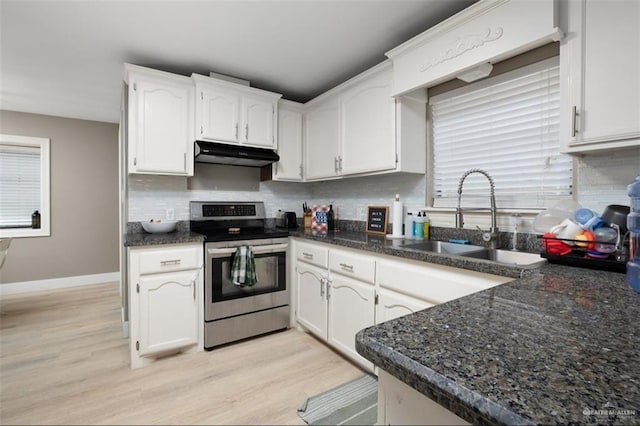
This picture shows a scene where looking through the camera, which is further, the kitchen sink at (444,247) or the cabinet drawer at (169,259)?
the cabinet drawer at (169,259)

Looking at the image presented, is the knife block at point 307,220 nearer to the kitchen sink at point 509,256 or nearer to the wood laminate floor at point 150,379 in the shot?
the wood laminate floor at point 150,379

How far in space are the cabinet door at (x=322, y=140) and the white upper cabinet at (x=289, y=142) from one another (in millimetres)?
87

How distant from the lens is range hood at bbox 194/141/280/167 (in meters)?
2.54

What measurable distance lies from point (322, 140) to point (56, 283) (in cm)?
417

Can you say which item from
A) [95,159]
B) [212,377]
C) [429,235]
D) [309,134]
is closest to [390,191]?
[429,235]

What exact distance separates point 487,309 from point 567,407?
1.21 ft

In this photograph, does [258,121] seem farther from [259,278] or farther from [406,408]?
[406,408]

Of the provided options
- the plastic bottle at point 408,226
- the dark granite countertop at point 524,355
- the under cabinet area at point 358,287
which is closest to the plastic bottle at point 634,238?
the dark granite countertop at point 524,355

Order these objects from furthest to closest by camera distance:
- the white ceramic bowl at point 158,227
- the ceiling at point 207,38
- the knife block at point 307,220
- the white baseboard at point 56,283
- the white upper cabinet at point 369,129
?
the white baseboard at point 56,283 → the knife block at point 307,220 → the white ceramic bowl at point 158,227 → the white upper cabinet at point 369,129 → the ceiling at point 207,38

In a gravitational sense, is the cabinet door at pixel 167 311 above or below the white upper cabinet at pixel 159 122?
below

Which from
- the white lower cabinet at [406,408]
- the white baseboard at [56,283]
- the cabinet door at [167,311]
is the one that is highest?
the white lower cabinet at [406,408]

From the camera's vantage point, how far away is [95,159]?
4.33 metres

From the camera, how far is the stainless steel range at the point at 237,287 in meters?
2.37

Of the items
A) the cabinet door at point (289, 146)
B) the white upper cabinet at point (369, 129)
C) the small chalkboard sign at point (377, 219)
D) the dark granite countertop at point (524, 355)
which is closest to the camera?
the dark granite countertop at point (524, 355)
